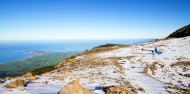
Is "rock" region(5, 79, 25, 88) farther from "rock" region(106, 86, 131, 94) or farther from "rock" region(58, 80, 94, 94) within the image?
"rock" region(106, 86, 131, 94)

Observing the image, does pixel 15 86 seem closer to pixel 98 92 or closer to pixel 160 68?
pixel 98 92

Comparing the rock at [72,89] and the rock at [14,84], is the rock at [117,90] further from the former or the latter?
the rock at [14,84]

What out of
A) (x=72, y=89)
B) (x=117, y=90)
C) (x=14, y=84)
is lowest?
(x=14, y=84)

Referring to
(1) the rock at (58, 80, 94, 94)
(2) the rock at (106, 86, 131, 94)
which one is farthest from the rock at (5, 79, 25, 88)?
(2) the rock at (106, 86, 131, 94)

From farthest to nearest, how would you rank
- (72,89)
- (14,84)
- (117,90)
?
(14,84) < (117,90) < (72,89)

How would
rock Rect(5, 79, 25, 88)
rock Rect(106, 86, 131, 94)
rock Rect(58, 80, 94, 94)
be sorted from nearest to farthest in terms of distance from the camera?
rock Rect(58, 80, 94, 94) < rock Rect(106, 86, 131, 94) < rock Rect(5, 79, 25, 88)

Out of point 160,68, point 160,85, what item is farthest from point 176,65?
point 160,85

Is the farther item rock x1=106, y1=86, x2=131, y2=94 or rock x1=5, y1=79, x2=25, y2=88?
rock x1=5, y1=79, x2=25, y2=88

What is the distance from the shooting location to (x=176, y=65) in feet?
91.7

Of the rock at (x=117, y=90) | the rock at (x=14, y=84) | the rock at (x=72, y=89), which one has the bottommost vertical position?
the rock at (x=14, y=84)

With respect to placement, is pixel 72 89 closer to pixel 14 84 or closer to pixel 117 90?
pixel 117 90

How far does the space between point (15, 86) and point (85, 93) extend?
9069 mm

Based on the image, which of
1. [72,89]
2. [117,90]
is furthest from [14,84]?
[117,90]

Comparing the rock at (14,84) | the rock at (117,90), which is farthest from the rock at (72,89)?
the rock at (14,84)
